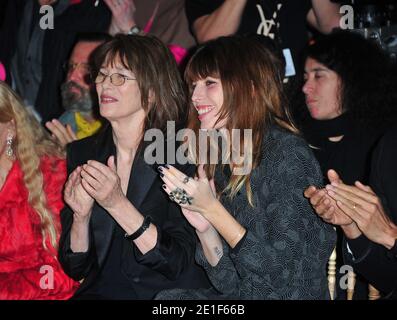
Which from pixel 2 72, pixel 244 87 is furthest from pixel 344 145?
pixel 2 72

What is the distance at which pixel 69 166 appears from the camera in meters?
2.71

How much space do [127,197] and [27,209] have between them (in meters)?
0.39

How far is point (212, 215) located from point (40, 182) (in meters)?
0.82

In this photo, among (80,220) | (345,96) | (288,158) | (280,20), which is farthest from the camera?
(280,20)

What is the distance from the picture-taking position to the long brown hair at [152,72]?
2.68 m

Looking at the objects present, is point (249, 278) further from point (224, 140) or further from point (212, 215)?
point (224, 140)

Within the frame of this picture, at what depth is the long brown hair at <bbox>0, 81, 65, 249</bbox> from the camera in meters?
2.60

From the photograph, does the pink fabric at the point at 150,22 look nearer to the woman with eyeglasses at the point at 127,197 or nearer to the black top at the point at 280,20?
the black top at the point at 280,20

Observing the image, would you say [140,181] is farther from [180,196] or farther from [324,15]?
[324,15]

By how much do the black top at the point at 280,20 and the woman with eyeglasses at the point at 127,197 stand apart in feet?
4.37

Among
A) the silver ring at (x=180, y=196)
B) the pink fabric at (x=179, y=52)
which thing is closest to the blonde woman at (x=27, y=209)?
the silver ring at (x=180, y=196)

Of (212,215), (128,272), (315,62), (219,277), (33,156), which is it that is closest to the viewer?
(212,215)

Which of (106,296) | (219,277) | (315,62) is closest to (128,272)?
(106,296)

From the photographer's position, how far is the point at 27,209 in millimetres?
2617
